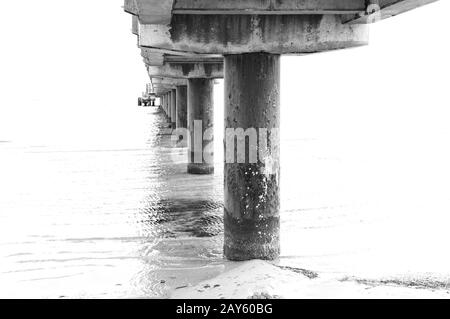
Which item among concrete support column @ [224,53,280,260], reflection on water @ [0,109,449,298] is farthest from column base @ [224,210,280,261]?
reflection on water @ [0,109,449,298]

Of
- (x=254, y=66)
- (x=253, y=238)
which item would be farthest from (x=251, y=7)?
(x=253, y=238)

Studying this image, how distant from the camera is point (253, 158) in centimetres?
772

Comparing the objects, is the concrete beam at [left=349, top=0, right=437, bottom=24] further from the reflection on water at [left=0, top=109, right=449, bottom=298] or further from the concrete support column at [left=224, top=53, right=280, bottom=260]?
the reflection on water at [left=0, top=109, right=449, bottom=298]

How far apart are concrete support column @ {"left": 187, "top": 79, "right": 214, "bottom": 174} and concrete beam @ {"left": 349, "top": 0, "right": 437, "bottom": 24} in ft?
29.0

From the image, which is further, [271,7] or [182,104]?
[182,104]

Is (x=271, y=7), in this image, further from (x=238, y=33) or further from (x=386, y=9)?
(x=386, y=9)

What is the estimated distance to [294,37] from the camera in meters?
7.59

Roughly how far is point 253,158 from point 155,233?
8.89 ft

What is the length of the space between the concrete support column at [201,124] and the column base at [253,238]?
8.44 metres

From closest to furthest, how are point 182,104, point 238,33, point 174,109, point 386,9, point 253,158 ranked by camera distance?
point 386,9 → point 238,33 → point 253,158 → point 182,104 → point 174,109

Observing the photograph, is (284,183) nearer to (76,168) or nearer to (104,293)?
(76,168)

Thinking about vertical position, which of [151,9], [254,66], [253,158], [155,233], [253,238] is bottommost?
[155,233]

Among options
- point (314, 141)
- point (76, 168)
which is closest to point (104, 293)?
point (76, 168)

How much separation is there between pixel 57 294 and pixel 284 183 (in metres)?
8.86
